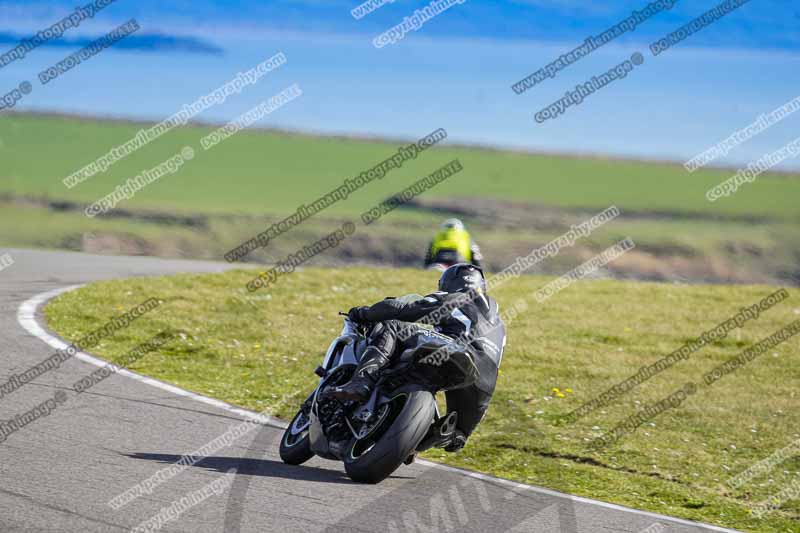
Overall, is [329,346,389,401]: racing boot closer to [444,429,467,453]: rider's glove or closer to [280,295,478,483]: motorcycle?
[280,295,478,483]: motorcycle

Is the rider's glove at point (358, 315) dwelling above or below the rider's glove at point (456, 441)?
above

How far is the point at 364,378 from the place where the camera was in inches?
317

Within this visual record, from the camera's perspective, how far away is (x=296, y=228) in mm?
48906

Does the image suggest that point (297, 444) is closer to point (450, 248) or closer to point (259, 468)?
point (259, 468)

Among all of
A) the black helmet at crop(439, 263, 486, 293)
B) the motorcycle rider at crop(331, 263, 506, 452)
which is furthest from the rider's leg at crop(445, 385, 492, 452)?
the black helmet at crop(439, 263, 486, 293)

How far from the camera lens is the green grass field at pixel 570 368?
981 centimetres

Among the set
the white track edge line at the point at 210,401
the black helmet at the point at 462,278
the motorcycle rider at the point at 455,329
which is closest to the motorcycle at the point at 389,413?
the motorcycle rider at the point at 455,329

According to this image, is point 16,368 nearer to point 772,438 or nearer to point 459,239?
point 459,239

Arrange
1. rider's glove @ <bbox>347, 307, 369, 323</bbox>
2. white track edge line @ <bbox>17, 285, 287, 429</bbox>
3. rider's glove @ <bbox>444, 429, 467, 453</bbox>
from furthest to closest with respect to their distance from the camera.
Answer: white track edge line @ <bbox>17, 285, 287, 429</bbox>
rider's glove @ <bbox>444, 429, 467, 453</bbox>
rider's glove @ <bbox>347, 307, 369, 323</bbox>

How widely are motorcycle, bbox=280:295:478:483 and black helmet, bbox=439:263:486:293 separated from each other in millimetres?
536

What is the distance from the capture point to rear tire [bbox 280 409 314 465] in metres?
8.60

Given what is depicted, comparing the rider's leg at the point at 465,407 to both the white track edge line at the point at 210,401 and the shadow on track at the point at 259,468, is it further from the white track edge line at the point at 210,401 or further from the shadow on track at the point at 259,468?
the shadow on track at the point at 259,468

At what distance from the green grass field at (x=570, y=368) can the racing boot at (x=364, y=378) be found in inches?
70.8

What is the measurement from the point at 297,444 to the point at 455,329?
143 centimetres
